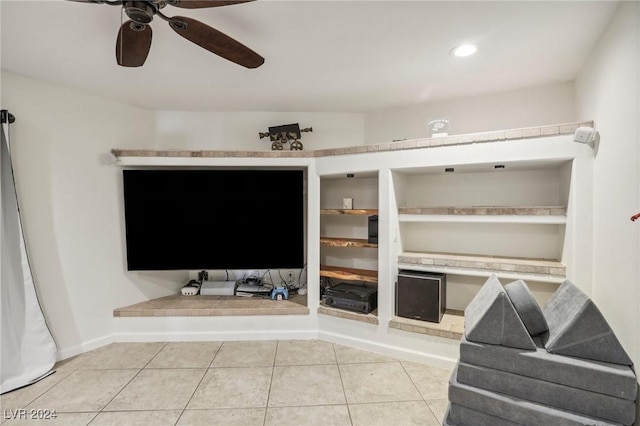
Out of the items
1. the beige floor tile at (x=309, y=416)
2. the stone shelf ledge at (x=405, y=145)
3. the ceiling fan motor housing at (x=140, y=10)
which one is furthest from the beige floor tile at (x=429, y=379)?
the ceiling fan motor housing at (x=140, y=10)

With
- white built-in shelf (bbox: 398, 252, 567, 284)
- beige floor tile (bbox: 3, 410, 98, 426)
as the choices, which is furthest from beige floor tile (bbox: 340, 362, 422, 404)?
beige floor tile (bbox: 3, 410, 98, 426)

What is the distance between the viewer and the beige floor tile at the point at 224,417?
181 centimetres

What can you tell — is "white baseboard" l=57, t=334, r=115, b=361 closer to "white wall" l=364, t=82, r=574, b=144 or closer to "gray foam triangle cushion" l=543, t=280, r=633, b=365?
"white wall" l=364, t=82, r=574, b=144

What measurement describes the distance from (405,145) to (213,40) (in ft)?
5.47

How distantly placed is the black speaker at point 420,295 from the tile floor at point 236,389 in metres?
0.42

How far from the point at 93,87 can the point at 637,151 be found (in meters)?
3.86

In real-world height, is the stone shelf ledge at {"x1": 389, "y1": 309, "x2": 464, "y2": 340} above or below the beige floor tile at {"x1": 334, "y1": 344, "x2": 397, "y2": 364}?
above

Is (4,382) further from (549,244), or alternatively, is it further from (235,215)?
(549,244)

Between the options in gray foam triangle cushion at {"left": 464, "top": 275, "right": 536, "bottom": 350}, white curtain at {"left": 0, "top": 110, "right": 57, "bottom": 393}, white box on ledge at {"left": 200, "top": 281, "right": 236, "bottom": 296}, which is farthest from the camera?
white box on ledge at {"left": 200, "top": 281, "right": 236, "bottom": 296}

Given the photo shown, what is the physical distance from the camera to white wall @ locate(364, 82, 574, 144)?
8.25 feet

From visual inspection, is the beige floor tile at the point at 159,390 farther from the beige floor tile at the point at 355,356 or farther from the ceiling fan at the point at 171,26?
the ceiling fan at the point at 171,26

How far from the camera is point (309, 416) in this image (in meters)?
1.86

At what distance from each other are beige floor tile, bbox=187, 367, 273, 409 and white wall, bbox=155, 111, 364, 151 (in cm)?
225

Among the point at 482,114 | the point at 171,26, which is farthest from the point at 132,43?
the point at 482,114
